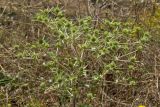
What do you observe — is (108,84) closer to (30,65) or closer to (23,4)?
(30,65)

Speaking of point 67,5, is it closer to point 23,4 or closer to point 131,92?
point 23,4

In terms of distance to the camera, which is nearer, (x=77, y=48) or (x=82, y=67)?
(x=82, y=67)

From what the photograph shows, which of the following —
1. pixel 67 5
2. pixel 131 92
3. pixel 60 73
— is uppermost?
pixel 67 5

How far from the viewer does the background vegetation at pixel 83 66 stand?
11.3ft

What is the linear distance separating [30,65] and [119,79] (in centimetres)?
83

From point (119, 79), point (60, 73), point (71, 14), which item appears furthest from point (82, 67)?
point (71, 14)

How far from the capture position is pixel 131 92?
3809 millimetres

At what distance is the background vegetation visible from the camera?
3443 millimetres

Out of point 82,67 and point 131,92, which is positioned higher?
point 82,67

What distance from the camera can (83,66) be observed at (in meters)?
3.39

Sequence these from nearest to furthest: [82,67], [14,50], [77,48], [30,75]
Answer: [82,67], [77,48], [30,75], [14,50]

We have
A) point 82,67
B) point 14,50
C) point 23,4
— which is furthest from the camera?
point 23,4

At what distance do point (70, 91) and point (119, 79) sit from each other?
0.56 m

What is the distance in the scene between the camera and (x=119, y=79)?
3.74 metres
